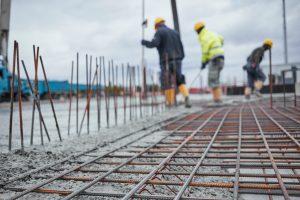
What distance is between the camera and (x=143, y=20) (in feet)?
63.7

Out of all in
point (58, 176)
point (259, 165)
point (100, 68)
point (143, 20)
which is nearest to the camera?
point (58, 176)

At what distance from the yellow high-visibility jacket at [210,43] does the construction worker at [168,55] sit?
0.54 metres

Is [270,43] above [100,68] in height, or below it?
above

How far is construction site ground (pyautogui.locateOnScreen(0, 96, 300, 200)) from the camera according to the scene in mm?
1671

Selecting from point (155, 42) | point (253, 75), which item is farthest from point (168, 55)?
point (253, 75)

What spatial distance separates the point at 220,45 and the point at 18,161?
601cm

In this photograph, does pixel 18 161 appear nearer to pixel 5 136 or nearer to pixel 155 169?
pixel 155 169

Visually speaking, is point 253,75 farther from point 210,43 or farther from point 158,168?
point 158,168

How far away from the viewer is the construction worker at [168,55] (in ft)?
23.5

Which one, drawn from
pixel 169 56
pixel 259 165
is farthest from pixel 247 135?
pixel 169 56

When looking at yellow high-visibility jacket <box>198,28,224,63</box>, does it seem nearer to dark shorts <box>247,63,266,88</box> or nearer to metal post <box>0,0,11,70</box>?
dark shorts <box>247,63,266,88</box>

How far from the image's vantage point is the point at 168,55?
7.43 m

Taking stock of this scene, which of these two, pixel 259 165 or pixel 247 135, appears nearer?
pixel 259 165

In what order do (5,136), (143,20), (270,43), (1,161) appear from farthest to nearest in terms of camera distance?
(143,20), (270,43), (5,136), (1,161)
